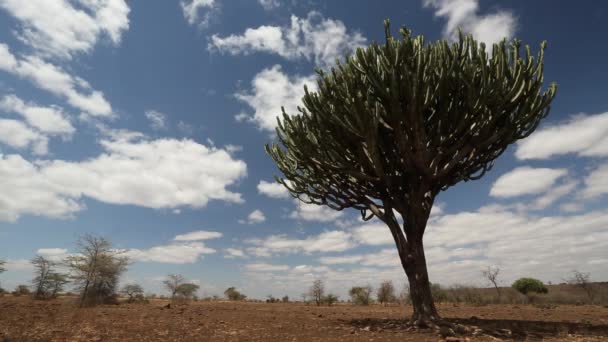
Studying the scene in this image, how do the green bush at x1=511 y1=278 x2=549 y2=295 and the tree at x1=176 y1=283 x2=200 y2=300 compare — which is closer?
the tree at x1=176 y1=283 x2=200 y2=300

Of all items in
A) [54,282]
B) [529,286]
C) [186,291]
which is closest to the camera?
[54,282]

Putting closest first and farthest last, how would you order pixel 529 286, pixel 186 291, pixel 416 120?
pixel 416 120, pixel 186 291, pixel 529 286

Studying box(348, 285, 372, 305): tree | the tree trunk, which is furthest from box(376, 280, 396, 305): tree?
the tree trunk

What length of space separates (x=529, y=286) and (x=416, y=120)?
3506 cm

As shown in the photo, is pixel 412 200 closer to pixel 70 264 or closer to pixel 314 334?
pixel 314 334

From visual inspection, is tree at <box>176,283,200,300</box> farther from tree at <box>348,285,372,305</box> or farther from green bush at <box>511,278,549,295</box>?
green bush at <box>511,278,549,295</box>

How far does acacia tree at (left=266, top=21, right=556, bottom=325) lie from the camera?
7512mm

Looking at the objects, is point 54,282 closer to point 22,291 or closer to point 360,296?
point 22,291

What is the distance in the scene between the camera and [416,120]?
298 inches

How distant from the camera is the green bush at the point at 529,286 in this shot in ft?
106

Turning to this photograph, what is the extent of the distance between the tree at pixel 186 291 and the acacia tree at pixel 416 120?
21.8 m

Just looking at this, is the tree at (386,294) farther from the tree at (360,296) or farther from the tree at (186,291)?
the tree at (186,291)

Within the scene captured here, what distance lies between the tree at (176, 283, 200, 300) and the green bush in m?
31.6

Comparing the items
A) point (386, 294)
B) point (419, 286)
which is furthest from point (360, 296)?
point (419, 286)
